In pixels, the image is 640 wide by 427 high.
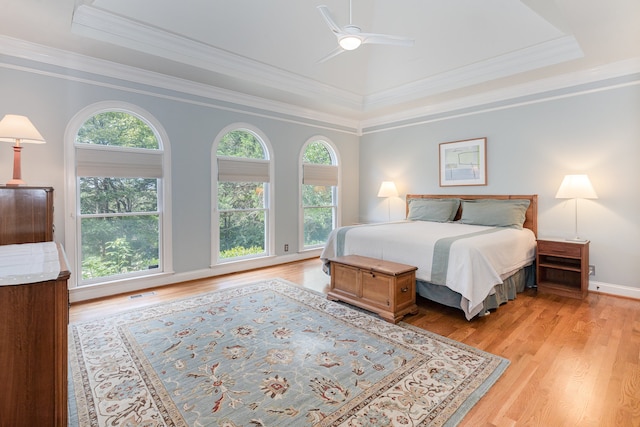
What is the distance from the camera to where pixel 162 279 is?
4.05 meters

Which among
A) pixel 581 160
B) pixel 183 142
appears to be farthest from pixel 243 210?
pixel 581 160

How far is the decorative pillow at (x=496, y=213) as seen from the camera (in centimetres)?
407

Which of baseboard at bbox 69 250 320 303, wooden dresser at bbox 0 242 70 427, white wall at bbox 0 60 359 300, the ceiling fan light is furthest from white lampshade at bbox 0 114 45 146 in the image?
the ceiling fan light

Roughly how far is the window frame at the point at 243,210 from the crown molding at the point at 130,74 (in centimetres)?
41

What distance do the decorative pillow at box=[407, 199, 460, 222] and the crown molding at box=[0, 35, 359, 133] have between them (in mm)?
2517

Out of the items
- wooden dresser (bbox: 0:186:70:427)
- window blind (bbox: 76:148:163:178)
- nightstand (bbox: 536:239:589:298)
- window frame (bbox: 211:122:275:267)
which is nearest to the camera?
wooden dresser (bbox: 0:186:70:427)

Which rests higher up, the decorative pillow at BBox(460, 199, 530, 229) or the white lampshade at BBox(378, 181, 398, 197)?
the white lampshade at BBox(378, 181, 398, 197)

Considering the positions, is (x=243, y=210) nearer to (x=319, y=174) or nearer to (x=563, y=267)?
(x=319, y=174)

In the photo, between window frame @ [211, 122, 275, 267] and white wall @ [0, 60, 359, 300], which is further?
window frame @ [211, 122, 275, 267]

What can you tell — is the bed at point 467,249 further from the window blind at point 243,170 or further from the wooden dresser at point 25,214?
the wooden dresser at point 25,214

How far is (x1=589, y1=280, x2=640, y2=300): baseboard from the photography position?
11.7 ft

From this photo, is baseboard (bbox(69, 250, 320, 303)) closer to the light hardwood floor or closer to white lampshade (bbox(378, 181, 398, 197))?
the light hardwood floor

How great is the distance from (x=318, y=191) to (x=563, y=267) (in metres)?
3.81

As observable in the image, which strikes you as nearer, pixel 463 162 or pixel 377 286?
pixel 377 286
